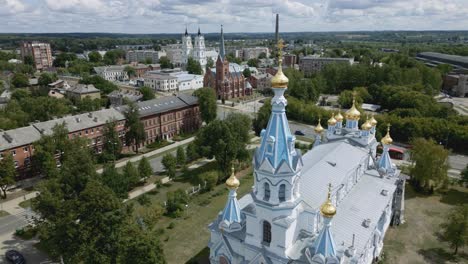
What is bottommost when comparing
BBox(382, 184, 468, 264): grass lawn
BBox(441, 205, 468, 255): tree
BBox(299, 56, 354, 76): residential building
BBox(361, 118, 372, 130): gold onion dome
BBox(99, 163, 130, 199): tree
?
BBox(382, 184, 468, 264): grass lawn

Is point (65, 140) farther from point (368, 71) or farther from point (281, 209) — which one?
point (368, 71)

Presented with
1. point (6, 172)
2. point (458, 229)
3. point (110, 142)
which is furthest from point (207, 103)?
point (458, 229)

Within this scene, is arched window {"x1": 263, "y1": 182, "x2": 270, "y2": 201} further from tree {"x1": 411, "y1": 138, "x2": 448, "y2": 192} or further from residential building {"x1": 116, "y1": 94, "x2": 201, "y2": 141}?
residential building {"x1": 116, "y1": 94, "x2": 201, "y2": 141}

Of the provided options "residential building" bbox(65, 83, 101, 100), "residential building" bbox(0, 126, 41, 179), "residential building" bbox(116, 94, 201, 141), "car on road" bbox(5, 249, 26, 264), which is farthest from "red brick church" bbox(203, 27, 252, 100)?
"car on road" bbox(5, 249, 26, 264)

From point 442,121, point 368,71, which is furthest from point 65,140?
point 368,71

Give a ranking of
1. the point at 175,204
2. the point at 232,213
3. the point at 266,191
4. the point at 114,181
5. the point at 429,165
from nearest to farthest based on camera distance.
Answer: the point at 266,191
the point at 232,213
the point at 114,181
the point at 175,204
the point at 429,165

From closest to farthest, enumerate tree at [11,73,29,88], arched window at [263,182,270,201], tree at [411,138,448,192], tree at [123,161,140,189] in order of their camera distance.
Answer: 1. arched window at [263,182,270,201]
2. tree at [411,138,448,192]
3. tree at [123,161,140,189]
4. tree at [11,73,29,88]

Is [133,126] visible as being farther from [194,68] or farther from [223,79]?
[194,68]
